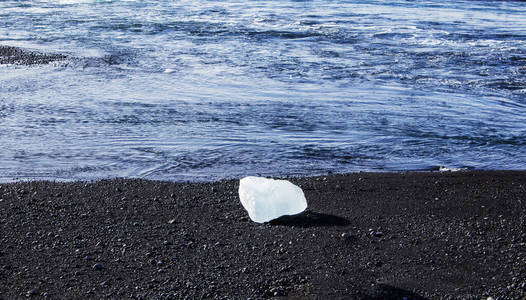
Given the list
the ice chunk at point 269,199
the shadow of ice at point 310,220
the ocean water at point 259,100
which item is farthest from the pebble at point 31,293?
the ocean water at point 259,100

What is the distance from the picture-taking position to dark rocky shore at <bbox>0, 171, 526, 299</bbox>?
4953mm

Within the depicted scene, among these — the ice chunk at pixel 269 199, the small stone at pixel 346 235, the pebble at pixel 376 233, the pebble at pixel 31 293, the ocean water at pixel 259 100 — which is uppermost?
the ice chunk at pixel 269 199

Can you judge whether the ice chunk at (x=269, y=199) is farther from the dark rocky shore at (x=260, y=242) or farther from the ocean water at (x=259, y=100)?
the ocean water at (x=259, y=100)

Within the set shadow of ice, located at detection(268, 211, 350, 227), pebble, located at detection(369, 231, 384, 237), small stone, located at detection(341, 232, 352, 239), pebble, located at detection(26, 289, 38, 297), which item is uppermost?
pebble, located at detection(26, 289, 38, 297)

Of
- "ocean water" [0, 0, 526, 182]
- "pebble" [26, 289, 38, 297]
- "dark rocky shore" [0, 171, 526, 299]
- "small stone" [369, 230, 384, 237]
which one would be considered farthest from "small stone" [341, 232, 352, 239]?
"pebble" [26, 289, 38, 297]

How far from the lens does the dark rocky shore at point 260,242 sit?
495 centimetres

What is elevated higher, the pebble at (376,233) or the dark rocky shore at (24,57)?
the pebble at (376,233)

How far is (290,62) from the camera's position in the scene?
54.2ft

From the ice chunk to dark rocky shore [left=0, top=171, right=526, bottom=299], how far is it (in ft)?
0.34

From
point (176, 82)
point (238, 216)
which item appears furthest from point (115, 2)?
point (238, 216)

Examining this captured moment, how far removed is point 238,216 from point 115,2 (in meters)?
30.6

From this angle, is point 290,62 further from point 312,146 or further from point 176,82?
point 312,146

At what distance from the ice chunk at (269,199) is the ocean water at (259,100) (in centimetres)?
188

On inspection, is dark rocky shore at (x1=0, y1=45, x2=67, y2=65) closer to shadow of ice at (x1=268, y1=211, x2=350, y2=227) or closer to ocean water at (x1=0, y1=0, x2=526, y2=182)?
ocean water at (x1=0, y1=0, x2=526, y2=182)
